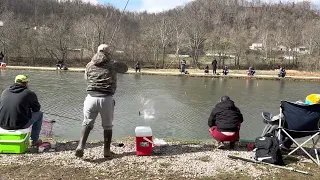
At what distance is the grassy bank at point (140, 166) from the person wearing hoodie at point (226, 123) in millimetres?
313

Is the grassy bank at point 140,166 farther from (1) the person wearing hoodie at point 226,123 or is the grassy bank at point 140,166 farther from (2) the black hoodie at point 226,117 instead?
(2) the black hoodie at point 226,117

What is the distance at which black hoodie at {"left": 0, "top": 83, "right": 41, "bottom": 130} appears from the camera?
6.09 metres

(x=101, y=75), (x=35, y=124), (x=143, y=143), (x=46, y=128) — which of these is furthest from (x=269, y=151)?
(x=46, y=128)

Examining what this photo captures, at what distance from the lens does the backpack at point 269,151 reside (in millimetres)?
5891

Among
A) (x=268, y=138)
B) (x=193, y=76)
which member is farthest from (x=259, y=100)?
(x=193, y=76)

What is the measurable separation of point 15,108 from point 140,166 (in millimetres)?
2336

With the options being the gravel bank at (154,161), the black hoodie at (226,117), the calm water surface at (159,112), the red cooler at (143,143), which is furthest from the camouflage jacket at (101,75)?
the calm water surface at (159,112)

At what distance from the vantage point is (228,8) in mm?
131000

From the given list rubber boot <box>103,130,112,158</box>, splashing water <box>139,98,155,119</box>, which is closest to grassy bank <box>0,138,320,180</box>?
rubber boot <box>103,130,112,158</box>

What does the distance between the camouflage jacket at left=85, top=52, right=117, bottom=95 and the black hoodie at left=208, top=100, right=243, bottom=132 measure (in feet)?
7.24

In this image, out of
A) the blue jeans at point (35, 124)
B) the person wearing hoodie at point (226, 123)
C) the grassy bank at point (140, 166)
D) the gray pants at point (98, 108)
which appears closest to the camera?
the grassy bank at point (140, 166)

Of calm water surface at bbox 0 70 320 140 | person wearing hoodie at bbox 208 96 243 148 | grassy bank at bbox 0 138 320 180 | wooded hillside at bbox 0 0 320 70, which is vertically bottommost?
calm water surface at bbox 0 70 320 140

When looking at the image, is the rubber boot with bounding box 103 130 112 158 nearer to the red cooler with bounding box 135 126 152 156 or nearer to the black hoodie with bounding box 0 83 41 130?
the red cooler with bounding box 135 126 152 156

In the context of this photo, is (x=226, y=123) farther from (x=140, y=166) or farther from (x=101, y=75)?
(x=101, y=75)
